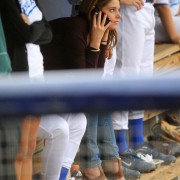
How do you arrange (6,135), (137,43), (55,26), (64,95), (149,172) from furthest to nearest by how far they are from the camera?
(137,43) → (55,26) → (149,172) → (6,135) → (64,95)

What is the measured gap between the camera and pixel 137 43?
5125 mm

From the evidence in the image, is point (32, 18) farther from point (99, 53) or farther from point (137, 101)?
point (137, 101)

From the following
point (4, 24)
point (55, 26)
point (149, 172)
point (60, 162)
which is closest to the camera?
point (60, 162)

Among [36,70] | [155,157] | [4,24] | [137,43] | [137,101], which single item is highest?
[137,101]

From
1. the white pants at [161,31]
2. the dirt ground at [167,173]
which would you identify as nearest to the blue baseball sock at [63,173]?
the dirt ground at [167,173]

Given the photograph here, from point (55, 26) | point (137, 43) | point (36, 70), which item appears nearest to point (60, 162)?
point (36, 70)

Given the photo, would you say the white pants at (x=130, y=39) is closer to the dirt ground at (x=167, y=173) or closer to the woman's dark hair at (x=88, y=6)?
the woman's dark hair at (x=88, y=6)

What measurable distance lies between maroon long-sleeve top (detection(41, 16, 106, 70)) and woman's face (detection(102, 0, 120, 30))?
11.0 inches

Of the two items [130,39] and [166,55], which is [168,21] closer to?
[166,55]

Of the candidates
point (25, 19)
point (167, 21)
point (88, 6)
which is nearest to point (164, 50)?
point (167, 21)

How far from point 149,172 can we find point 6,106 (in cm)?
251

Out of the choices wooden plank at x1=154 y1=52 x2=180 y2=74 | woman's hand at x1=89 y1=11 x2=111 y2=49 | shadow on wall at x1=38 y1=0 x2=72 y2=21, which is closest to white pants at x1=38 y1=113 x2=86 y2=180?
woman's hand at x1=89 y1=11 x2=111 y2=49

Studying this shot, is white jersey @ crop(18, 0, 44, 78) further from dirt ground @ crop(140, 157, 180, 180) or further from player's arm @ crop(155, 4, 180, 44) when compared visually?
player's arm @ crop(155, 4, 180, 44)

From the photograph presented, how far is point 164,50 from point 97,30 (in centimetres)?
150
